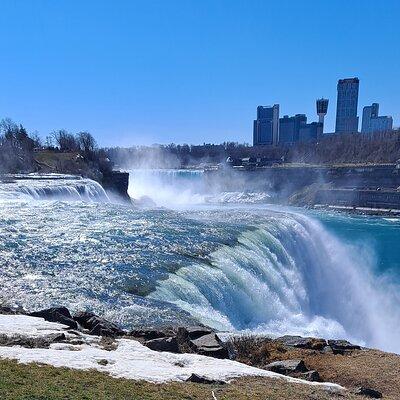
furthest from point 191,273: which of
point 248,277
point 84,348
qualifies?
point 84,348

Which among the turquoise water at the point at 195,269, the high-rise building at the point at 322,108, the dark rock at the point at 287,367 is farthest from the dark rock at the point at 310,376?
the high-rise building at the point at 322,108

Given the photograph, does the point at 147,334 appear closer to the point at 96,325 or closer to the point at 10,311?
the point at 96,325

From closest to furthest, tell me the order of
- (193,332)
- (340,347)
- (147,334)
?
(147,334) → (193,332) → (340,347)

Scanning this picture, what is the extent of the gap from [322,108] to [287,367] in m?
189

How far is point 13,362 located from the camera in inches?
277

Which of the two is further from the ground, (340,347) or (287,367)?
(287,367)

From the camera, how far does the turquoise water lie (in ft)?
44.8

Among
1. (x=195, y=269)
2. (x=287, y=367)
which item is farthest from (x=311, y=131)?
(x=287, y=367)

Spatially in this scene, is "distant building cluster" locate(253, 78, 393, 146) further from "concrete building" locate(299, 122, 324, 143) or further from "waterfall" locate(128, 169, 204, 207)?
"waterfall" locate(128, 169, 204, 207)

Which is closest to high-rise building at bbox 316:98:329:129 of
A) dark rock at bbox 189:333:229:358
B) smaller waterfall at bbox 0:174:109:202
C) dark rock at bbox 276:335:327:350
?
smaller waterfall at bbox 0:174:109:202

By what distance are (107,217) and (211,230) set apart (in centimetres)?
645

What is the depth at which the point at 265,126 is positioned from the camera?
195125 mm

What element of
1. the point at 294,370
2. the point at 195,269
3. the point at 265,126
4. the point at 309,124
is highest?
the point at 309,124

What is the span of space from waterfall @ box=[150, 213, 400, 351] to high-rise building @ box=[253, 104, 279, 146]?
165820 mm
